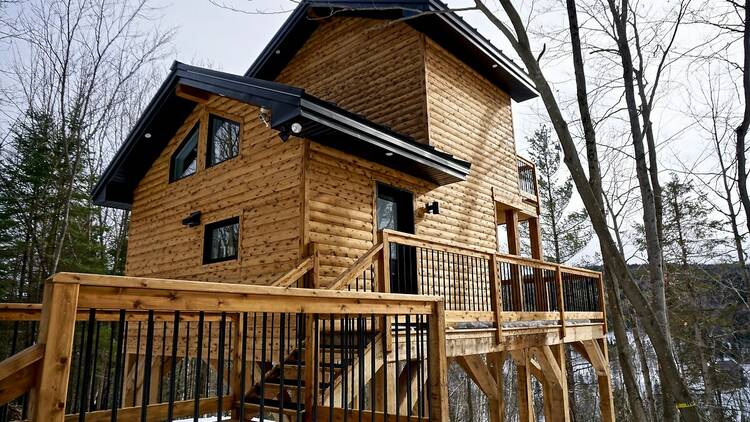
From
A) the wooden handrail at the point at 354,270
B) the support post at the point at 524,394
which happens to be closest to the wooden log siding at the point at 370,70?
the wooden handrail at the point at 354,270

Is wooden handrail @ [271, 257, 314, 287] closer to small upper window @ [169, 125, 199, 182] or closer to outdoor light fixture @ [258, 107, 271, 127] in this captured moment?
outdoor light fixture @ [258, 107, 271, 127]

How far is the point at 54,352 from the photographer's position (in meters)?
1.73

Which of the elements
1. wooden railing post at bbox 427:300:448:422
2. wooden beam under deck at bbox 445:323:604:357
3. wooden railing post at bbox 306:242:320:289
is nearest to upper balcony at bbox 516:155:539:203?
wooden beam under deck at bbox 445:323:604:357

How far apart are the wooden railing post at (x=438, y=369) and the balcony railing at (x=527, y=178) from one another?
9490 mm

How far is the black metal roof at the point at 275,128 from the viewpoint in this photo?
6.21m

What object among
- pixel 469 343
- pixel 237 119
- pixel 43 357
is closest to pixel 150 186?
pixel 237 119

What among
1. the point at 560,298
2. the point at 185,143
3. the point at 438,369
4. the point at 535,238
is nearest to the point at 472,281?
the point at 560,298

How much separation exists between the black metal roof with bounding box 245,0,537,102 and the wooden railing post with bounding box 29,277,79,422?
808cm

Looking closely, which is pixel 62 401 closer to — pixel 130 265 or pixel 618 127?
pixel 130 265

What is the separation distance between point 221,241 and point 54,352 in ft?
22.5

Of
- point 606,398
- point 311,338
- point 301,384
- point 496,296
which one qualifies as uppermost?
point 496,296

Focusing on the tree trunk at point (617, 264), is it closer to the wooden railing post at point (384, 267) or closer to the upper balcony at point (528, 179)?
the wooden railing post at point (384, 267)

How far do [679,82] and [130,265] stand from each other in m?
11.6

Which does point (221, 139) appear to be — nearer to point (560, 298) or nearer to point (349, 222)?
point (349, 222)
